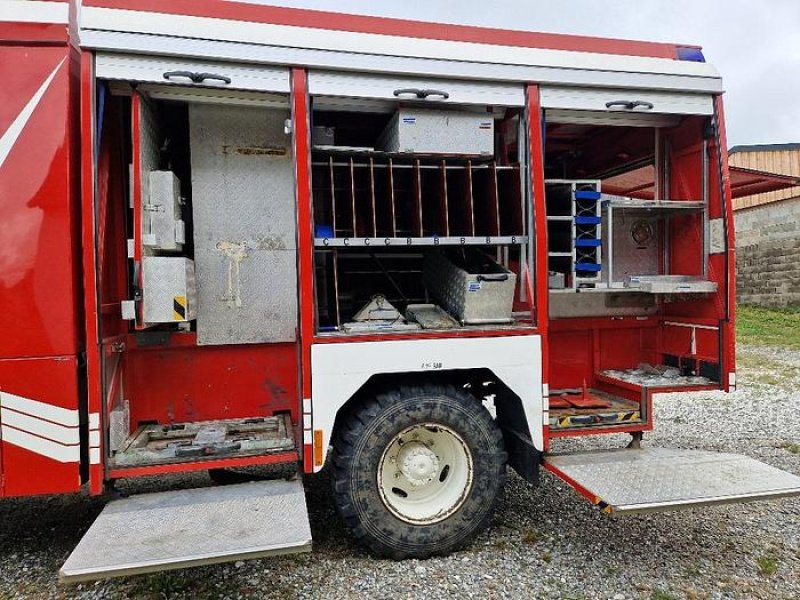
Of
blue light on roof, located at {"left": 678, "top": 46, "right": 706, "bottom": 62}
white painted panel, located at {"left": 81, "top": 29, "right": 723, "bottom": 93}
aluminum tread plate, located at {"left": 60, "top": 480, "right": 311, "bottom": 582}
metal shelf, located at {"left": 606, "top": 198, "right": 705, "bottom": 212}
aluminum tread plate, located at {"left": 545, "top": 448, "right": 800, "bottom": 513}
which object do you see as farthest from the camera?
metal shelf, located at {"left": 606, "top": 198, "right": 705, "bottom": 212}

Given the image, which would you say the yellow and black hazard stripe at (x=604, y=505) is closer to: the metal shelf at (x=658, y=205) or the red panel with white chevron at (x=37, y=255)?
the metal shelf at (x=658, y=205)

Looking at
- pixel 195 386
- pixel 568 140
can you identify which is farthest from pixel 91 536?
pixel 568 140

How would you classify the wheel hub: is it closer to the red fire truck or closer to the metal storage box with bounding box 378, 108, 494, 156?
the red fire truck

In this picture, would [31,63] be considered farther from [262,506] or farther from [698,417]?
[698,417]

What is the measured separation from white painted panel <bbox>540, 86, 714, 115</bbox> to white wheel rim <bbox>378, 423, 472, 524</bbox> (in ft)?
7.78

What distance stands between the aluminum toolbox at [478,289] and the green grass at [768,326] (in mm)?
11173

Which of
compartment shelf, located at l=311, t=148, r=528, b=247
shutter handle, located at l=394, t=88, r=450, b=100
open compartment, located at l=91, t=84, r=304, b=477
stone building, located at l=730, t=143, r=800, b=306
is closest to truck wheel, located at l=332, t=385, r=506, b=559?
open compartment, located at l=91, t=84, r=304, b=477

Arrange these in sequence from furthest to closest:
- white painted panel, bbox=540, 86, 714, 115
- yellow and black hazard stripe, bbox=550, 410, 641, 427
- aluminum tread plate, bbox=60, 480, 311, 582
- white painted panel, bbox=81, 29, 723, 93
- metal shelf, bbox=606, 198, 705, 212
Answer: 1. metal shelf, bbox=606, 198, 705, 212
2. yellow and black hazard stripe, bbox=550, 410, 641, 427
3. white painted panel, bbox=540, 86, 714, 115
4. white painted panel, bbox=81, 29, 723, 93
5. aluminum tread plate, bbox=60, 480, 311, 582

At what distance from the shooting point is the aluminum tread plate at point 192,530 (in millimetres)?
2643

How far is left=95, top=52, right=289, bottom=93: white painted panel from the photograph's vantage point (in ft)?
10.1

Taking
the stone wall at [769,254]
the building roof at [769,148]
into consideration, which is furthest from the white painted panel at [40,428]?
the building roof at [769,148]

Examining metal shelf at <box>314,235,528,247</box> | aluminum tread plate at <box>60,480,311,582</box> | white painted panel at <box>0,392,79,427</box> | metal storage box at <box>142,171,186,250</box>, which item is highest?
metal storage box at <box>142,171,186,250</box>

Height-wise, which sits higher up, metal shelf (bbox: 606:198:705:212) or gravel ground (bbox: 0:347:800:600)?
metal shelf (bbox: 606:198:705:212)

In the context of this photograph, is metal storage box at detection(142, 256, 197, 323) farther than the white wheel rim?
No
